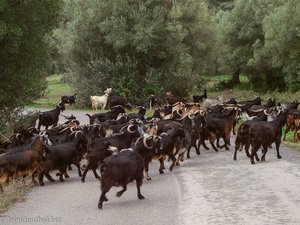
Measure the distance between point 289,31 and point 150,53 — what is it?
9.91 m

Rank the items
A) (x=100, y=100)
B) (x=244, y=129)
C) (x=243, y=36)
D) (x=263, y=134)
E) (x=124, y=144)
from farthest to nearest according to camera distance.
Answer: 1. (x=243, y=36)
2. (x=100, y=100)
3. (x=244, y=129)
4. (x=263, y=134)
5. (x=124, y=144)

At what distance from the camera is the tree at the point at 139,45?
3747cm

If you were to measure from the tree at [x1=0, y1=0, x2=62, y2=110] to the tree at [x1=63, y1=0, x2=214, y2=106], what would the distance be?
16.0m

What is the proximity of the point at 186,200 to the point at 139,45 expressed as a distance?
26.0 m

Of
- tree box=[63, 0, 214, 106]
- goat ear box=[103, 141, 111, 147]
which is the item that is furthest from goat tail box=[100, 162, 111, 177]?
tree box=[63, 0, 214, 106]

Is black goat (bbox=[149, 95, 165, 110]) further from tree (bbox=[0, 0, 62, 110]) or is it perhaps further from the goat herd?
the goat herd

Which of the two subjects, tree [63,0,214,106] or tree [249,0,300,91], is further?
tree [249,0,300,91]

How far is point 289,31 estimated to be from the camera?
39.3 metres

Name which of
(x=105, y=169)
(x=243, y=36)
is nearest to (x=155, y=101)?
(x=243, y=36)

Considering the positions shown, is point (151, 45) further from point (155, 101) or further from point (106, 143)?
point (106, 143)

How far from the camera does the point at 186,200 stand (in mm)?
11883

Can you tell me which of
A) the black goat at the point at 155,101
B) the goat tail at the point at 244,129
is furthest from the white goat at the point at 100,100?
→ the goat tail at the point at 244,129

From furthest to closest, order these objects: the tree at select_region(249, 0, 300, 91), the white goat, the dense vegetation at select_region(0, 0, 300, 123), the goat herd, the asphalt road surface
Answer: the tree at select_region(249, 0, 300, 91) < the dense vegetation at select_region(0, 0, 300, 123) < the white goat < the goat herd < the asphalt road surface

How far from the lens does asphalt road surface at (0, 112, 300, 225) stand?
10.5 meters
